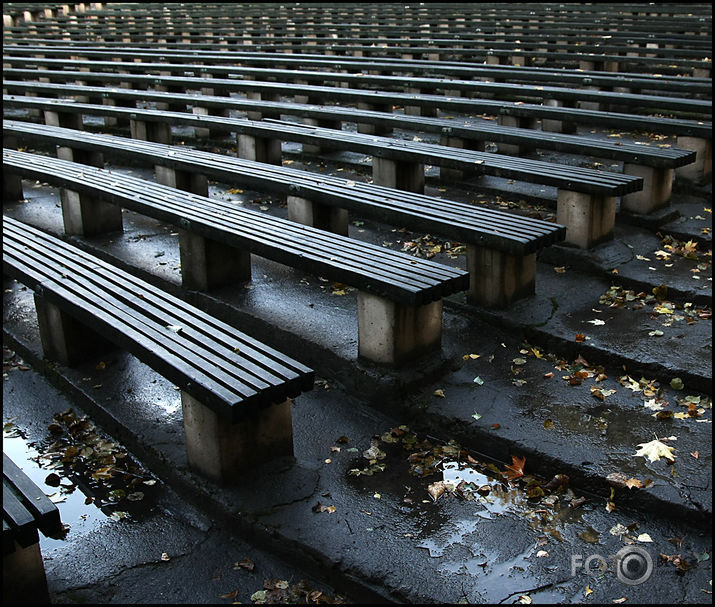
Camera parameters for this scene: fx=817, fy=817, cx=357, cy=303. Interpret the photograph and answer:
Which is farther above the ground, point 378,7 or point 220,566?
point 378,7

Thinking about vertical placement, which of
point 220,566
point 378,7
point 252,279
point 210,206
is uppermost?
point 378,7

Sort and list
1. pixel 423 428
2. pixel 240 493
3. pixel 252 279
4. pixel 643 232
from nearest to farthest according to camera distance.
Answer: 1. pixel 240 493
2. pixel 423 428
3. pixel 252 279
4. pixel 643 232

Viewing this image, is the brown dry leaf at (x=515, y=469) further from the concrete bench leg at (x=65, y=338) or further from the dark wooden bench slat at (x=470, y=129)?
the dark wooden bench slat at (x=470, y=129)

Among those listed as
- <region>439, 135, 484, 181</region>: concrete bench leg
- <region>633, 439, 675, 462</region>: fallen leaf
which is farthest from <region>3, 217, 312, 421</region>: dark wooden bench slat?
<region>439, 135, 484, 181</region>: concrete bench leg

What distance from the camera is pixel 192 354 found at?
349 centimetres

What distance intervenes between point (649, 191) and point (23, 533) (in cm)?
459

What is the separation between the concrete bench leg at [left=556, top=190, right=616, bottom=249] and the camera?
5138 mm

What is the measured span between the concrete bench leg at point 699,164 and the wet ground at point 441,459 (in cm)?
137

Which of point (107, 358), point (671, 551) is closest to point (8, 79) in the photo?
point (107, 358)

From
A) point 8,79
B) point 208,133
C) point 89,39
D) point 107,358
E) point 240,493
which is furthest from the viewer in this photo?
point 89,39

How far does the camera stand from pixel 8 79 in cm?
1241

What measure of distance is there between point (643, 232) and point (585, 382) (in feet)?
6.45

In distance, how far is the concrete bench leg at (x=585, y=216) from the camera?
5.14 m

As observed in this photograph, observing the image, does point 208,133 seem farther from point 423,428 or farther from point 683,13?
point 683,13
